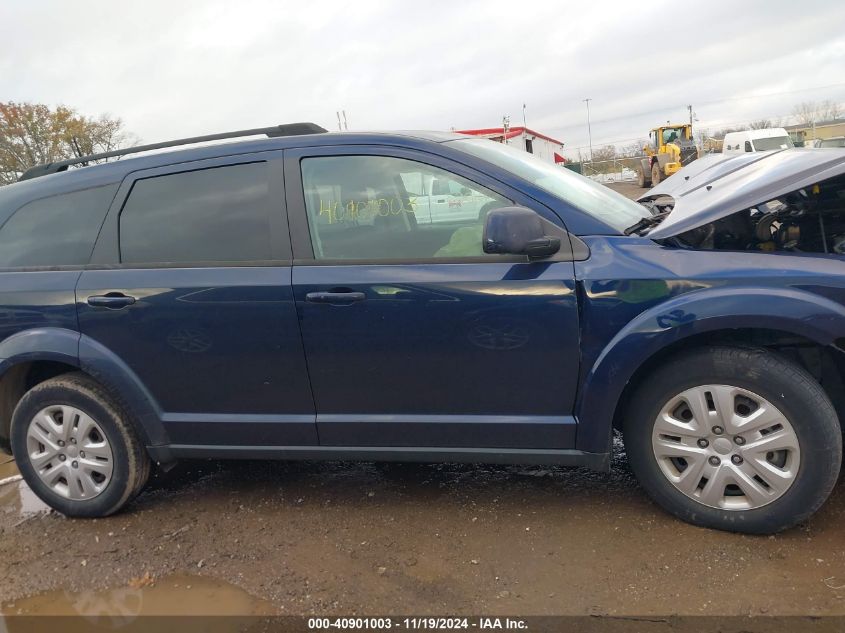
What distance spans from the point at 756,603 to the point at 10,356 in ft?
11.5

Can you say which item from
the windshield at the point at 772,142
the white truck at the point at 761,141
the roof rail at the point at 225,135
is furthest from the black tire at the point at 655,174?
the roof rail at the point at 225,135

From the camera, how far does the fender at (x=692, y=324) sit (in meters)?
2.39

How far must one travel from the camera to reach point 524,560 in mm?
2652

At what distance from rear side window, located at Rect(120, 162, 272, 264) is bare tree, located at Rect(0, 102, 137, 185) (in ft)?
128

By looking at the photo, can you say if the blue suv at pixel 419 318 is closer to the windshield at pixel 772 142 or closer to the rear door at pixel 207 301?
the rear door at pixel 207 301

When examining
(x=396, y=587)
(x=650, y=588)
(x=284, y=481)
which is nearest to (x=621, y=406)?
(x=650, y=588)

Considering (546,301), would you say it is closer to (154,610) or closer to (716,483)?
(716,483)

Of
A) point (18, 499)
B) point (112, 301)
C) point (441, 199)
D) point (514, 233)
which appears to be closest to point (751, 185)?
point (514, 233)

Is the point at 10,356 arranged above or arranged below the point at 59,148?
below

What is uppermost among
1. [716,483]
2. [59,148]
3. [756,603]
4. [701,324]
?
[59,148]

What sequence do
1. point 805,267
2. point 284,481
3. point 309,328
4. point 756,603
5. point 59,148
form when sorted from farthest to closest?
point 59,148
point 284,481
point 309,328
point 805,267
point 756,603

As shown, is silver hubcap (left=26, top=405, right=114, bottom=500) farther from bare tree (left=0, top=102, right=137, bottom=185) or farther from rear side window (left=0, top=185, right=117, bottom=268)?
bare tree (left=0, top=102, right=137, bottom=185)

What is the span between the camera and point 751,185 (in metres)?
2.60

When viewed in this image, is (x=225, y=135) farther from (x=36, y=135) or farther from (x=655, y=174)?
(x=36, y=135)
